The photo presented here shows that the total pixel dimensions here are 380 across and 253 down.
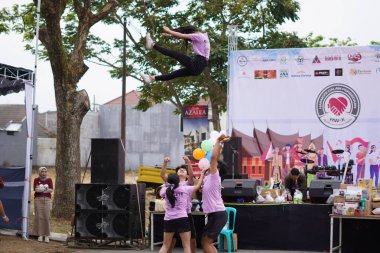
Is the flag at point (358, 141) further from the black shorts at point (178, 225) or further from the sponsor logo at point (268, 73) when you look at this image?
the black shorts at point (178, 225)

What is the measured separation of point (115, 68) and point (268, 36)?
261 inches

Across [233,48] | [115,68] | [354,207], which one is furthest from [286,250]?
[115,68]

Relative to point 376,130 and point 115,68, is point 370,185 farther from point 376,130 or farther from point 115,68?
point 115,68

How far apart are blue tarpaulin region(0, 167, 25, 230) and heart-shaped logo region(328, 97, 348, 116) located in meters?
7.32

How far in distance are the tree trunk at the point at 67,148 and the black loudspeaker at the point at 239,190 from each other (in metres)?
4.72

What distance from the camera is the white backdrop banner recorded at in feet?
56.3

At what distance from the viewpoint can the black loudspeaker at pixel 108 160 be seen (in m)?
13.5

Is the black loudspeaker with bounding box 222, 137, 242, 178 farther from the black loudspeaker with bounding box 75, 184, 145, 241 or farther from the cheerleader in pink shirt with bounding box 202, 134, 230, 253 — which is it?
the cheerleader in pink shirt with bounding box 202, 134, 230, 253

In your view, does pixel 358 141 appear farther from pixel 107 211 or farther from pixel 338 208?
pixel 107 211

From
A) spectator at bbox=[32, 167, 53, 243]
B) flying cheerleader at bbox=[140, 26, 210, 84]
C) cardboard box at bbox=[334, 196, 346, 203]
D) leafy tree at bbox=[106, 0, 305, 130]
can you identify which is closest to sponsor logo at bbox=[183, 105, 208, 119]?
leafy tree at bbox=[106, 0, 305, 130]

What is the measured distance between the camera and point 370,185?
1276 centimetres

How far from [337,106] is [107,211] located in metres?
6.57

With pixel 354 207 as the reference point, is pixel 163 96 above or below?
above

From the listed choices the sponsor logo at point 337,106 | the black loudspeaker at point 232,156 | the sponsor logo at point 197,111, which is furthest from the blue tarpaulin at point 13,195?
the sponsor logo at point 197,111
